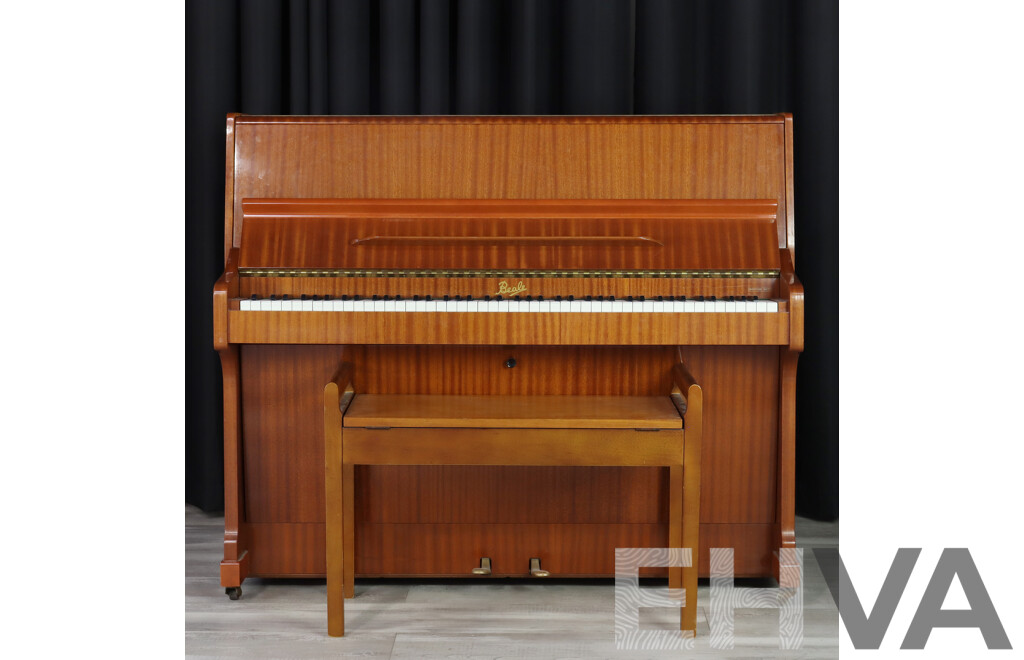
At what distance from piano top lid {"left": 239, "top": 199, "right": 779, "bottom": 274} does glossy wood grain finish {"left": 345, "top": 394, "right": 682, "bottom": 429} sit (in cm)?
37

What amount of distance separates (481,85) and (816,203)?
124cm

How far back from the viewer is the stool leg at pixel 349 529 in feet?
8.17

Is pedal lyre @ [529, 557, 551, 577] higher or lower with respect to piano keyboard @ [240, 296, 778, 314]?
lower

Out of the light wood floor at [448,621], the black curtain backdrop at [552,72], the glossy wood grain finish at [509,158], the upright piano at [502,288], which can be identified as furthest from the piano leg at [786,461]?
the black curtain backdrop at [552,72]

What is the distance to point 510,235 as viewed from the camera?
2.52m

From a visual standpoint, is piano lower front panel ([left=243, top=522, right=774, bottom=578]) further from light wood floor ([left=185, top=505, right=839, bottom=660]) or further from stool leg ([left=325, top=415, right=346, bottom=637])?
stool leg ([left=325, top=415, right=346, bottom=637])

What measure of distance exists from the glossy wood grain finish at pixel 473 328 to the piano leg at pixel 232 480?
0.17 metres

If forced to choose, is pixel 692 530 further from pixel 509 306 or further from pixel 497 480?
pixel 509 306

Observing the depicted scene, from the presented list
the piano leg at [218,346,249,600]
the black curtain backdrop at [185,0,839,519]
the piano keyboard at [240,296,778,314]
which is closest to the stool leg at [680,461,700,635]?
the piano keyboard at [240,296,778,314]

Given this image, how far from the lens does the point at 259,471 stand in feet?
8.44

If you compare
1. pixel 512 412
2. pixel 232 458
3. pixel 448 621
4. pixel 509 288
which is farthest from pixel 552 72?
pixel 448 621

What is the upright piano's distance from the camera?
248 centimetres

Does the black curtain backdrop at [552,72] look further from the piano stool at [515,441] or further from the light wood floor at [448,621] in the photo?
the piano stool at [515,441]

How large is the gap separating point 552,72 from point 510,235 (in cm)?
89
